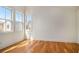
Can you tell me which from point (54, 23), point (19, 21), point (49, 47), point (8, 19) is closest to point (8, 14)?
point (8, 19)

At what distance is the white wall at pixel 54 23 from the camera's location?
7.88ft

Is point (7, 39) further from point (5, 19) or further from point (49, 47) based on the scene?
point (49, 47)

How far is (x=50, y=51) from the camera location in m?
2.39

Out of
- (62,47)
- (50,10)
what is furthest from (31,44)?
(50,10)

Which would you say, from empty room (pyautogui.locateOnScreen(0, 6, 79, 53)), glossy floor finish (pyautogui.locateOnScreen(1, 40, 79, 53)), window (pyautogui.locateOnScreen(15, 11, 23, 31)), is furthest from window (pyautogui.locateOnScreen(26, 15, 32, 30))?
glossy floor finish (pyautogui.locateOnScreen(1, 40, 79, 53))

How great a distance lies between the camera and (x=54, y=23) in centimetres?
242

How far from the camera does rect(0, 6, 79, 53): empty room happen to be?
7.82 ft

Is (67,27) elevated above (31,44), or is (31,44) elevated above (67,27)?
(67,27)

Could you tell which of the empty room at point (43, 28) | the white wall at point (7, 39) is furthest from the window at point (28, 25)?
the white wall at point (7, 39)

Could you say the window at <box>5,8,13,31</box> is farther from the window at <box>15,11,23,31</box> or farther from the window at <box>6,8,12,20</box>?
the window at <box>15,11,23,31</box>
